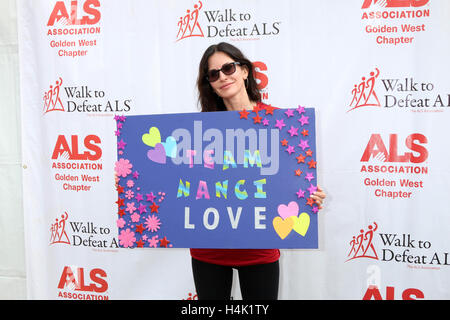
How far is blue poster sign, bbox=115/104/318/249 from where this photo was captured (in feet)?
4.48

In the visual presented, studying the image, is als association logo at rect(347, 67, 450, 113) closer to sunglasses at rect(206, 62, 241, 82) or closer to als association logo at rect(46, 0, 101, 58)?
sunglasses at rect(206, 62, 241, 82)

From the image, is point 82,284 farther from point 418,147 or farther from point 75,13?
point 418,147

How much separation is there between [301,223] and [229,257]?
32cm

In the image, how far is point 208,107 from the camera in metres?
1.57

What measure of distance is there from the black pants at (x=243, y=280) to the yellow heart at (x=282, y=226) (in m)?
0.17

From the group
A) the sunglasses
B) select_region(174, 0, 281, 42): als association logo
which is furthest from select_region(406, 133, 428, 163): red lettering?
the sunglasses

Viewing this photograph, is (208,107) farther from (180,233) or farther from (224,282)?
(224,282)

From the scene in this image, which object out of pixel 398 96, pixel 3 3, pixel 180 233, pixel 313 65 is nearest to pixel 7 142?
pixel 3 3

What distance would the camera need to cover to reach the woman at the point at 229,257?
4.71 feet

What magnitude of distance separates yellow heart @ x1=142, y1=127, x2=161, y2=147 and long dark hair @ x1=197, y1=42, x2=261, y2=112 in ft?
0.86

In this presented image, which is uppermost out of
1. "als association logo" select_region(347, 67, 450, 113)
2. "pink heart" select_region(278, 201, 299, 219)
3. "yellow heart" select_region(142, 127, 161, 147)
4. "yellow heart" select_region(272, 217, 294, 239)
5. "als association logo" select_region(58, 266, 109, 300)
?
"als association logo" select_region(347, 67, 450, 113)

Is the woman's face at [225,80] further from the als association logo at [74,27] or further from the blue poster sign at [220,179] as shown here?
the als association logo at [74,27]

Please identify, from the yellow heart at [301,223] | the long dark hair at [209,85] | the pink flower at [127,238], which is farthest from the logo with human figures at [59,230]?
the yellow heart at [301,223]

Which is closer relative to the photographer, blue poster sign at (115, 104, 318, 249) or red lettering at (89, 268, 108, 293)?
blue poster sign at (115, 104, 318, 249)
